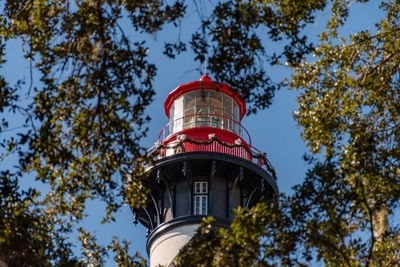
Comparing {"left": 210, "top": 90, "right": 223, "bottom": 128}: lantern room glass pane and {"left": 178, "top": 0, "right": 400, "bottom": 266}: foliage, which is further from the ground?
{"left": 210, "top": 90, "right": 223, "bottom": 128}: lantern room glass pane

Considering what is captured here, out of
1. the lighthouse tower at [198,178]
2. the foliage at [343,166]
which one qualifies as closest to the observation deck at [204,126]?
the lighthouse tower at [198,178]

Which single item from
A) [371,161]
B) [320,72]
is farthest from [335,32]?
[371,161]

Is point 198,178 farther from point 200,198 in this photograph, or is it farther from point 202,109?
point 202,109

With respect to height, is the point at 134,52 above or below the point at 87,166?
above

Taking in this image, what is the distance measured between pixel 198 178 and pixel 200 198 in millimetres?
892

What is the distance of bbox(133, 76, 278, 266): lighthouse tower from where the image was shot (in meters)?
22.6

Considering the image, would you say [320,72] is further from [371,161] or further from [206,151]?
[206,151]

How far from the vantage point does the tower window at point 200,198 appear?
75.2 ft

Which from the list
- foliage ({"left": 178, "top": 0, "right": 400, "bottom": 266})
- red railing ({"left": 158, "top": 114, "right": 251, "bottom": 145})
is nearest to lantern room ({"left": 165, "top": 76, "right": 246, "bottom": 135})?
red railing ({"left": 158, "top": 114, "right": 251, "bottom": 145})

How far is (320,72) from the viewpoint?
13.8 meters

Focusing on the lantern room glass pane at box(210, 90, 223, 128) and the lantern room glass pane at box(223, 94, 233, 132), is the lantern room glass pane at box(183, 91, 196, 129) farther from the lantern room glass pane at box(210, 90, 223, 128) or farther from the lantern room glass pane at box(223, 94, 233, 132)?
the lantern room glass pane at box(223, 94, 233, 132)

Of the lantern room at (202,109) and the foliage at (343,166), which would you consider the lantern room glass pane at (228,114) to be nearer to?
the lantern room at (202,109)

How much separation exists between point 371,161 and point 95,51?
185 inches

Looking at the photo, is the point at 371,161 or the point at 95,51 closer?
the point at 95,51
